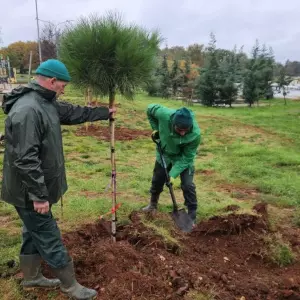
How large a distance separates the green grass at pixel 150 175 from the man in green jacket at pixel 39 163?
1122 mm

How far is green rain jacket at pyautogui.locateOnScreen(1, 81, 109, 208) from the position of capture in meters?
2.62

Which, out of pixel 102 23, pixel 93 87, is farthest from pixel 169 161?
pixel 102 23

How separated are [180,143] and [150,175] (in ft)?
10.3

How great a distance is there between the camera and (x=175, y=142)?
15.3 feet

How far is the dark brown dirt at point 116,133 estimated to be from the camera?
482 inches

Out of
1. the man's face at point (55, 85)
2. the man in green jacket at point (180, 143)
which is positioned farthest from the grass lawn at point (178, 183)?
the man's face at point (55, 85)

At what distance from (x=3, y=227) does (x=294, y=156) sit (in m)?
7.48

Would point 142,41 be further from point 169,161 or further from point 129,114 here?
point 129,114

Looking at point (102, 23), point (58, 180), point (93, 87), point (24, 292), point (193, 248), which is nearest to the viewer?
point (58, 180)

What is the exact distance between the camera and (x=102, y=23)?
3.58 meters

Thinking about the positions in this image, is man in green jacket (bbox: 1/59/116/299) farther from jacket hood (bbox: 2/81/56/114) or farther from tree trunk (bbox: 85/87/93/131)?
tree trunk (bbox: 85/87/93/131)

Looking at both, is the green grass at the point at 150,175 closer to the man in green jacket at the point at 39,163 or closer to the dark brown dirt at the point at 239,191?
the dark brown dirt at the point at 239,191

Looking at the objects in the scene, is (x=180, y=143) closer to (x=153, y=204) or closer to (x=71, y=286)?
(x=153, y=204)

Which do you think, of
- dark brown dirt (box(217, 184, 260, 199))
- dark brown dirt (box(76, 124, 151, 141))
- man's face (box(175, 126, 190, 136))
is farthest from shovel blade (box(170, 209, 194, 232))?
dark brown dirt (box(76, 124, 151, 141))
